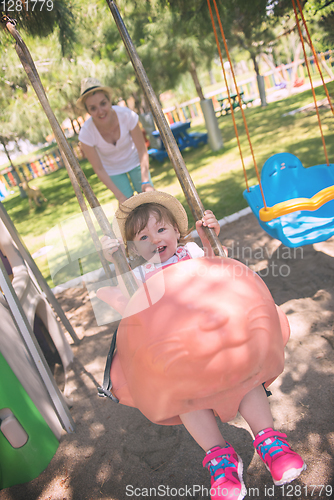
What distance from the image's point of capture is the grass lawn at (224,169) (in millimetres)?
5629

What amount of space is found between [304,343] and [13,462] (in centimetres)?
191

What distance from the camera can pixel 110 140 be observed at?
3.48 m

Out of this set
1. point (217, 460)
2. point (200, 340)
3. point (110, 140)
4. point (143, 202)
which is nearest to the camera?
point (200, 340)

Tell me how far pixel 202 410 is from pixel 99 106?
8.73 feet

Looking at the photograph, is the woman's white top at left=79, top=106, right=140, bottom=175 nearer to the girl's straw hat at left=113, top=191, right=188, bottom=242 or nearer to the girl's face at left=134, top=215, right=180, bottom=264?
the girl's straw hat at left=113, top=191, right=188, bottom=242

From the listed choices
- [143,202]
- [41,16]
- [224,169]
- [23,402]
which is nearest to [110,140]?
[41,16]

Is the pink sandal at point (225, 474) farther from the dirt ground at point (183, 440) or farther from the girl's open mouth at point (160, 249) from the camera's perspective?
the girl's open mouth at point (160, 249)

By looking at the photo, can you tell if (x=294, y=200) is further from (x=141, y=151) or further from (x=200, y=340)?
(x=200, y=340)

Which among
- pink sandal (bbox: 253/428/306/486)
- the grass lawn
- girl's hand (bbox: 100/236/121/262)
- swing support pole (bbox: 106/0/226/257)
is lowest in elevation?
the grass lawn

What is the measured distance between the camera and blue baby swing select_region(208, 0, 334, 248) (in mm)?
2785

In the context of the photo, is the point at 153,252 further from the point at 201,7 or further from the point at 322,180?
the point at 201,7

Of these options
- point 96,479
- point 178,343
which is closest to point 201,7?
point 178,343

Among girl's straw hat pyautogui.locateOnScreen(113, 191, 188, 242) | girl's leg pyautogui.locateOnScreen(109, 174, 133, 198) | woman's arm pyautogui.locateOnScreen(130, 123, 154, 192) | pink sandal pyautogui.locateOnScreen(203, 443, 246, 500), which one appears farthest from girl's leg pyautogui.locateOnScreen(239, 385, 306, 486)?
girl's leg pyautogui.locateOnScreen(109, 174, 133, 198)

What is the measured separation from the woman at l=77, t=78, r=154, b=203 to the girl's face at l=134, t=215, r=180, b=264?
1306mm
